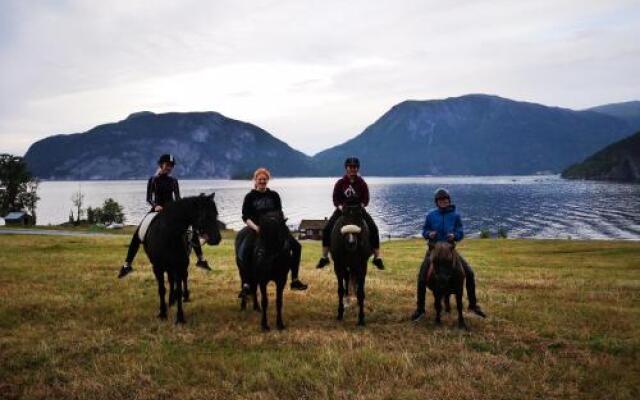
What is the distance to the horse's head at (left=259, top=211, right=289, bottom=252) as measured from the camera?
1076 centimetres

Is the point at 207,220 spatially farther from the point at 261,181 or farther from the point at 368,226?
the point at 368,226

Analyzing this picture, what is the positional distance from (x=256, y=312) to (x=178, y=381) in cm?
513

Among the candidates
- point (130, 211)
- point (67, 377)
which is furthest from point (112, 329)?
point (130, 211)

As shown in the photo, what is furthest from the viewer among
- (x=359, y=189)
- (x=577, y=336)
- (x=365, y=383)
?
(x=359, y=189)

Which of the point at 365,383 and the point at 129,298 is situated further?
the point at 129,298

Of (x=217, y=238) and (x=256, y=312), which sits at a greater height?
(x=217, y=238)

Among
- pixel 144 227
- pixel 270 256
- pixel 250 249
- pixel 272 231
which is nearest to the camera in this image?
pixel 272 231

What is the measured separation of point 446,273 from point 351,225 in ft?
8.28

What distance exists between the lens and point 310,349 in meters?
9.45

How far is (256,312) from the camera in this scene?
42.3ft

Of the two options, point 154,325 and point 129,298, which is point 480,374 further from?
point 129,298

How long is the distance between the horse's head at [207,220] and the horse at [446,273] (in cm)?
512

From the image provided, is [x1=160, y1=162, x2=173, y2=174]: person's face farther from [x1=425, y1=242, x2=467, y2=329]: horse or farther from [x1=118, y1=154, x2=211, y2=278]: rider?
[x1=425, y1=242, x2=467, y2=329]: horse

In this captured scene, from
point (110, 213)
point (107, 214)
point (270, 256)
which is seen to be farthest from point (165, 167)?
point (107, 214)
